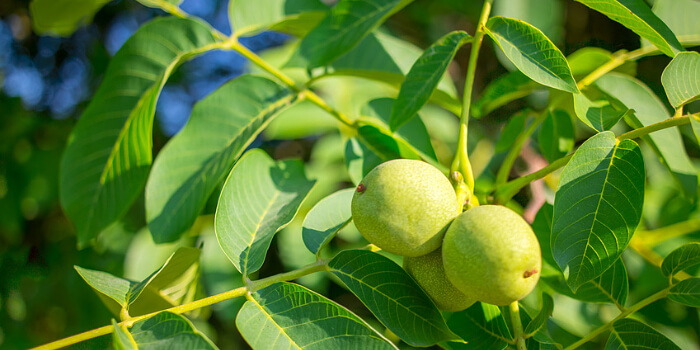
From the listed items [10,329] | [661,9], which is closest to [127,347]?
[661,9]

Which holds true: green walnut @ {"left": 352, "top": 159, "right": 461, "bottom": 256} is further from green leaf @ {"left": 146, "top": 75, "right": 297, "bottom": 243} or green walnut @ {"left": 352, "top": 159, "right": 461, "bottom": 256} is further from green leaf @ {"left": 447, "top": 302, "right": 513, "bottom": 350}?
green leaf @ {"left": 146, "top": 75, "right": 297, "bottom": 243}

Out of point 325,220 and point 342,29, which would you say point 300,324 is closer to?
point 325,220

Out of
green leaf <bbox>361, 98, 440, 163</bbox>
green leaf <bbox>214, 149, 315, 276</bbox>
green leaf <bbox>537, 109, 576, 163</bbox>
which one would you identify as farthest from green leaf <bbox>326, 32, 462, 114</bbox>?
green leaf <bbox>214, 149, 315, 276</bbox>

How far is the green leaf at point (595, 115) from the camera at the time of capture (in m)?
0.97

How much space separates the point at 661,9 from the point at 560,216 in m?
0.91

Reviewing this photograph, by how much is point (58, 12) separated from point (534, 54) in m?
1.50

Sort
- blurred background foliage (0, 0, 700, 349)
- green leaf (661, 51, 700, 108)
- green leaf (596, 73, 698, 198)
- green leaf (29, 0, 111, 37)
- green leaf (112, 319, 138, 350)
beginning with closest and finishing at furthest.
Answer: green leaf (112, 319, 138, 350) → green leaf (661, 51, 700, 108) → green leaf (596, 73, 698, 198) → green leaf (29, 0, 111, 37) → blurred background foliage (0, 0, 700, 349)

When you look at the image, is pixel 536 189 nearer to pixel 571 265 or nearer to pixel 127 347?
pixel 571 265

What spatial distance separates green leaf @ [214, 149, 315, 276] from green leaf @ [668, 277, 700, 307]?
0.75m

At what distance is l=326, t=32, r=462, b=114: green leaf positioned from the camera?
144 centimetres

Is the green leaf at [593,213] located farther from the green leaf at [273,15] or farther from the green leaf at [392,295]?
the green leaf at [273,15]

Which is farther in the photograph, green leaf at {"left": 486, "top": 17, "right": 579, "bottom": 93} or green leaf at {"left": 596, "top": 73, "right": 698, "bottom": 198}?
green leaf at {"left": 596, "top": 73, "right": 698, "bottom": 198}

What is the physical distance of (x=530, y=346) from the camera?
963mm

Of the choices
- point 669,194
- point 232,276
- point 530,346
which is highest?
point 530,346
